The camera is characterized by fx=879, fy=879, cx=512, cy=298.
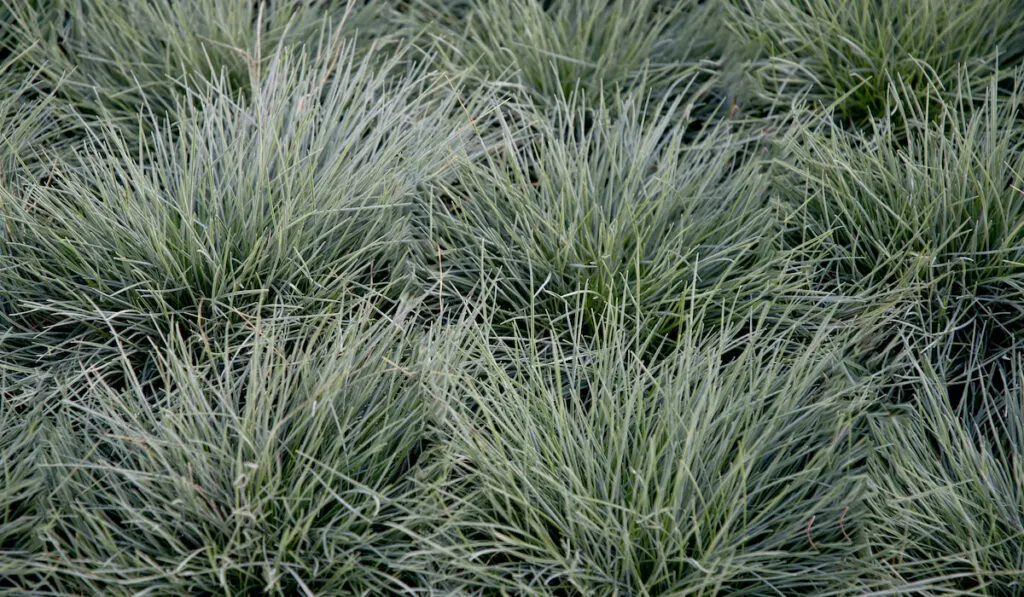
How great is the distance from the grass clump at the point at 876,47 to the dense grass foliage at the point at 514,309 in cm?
2

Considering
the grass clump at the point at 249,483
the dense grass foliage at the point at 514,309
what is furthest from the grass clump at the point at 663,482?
the grass clump at the point at 249,483

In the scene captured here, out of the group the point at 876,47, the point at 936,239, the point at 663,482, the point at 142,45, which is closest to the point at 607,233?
the point at 663,482

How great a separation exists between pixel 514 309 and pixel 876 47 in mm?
1480

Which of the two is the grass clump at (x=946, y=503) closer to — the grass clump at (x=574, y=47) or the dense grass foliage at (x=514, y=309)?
the dense grass foliage at (x=514, y=309)

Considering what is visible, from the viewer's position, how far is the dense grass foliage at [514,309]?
74.1 inches

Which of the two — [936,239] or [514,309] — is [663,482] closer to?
[514,309]

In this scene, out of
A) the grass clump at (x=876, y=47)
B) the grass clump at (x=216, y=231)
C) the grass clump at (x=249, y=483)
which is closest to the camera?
the grass clump at (x=249, y=483)

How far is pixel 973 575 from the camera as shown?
178 cm

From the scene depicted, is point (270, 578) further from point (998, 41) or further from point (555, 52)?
point (998, 41)

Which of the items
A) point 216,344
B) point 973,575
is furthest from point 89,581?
point 973,575

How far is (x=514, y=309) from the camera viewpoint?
2455mm

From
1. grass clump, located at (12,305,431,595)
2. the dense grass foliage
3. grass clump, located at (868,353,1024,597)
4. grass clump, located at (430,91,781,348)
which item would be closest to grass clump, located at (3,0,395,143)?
the dense grass foliage

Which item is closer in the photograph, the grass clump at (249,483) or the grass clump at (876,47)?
the grass clump at (249,483)

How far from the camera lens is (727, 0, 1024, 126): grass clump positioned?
2.79 m
